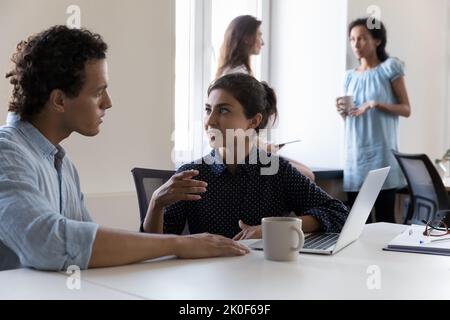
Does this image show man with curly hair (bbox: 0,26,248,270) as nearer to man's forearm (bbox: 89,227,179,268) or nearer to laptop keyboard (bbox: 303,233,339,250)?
man's forearm (bbox: 89,227,179,268)

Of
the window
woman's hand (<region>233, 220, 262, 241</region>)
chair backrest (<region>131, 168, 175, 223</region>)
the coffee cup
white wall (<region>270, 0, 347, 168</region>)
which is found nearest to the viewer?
woman's hand (<region>233, 220, 262, 241</region>)

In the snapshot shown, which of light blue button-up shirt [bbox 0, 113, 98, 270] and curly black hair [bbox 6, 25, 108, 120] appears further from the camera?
curly black hair [bbox 6, 25, 108, 120]

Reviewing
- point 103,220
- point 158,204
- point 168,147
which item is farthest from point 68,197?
point 168,147

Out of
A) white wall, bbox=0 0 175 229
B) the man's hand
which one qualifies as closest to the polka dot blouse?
the man's hand

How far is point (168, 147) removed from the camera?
2715 millimetres

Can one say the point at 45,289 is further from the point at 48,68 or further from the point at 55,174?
the point at 48,68

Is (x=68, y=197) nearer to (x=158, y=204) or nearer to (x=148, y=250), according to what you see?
(x=158, y=204)

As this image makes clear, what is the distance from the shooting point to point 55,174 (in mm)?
1298

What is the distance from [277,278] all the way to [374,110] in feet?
8.61

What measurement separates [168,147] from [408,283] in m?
1.80

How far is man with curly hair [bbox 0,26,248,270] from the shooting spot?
3.40 feet

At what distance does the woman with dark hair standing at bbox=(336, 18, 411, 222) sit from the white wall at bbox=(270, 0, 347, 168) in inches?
5.2

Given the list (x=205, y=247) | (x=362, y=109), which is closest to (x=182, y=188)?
(x=205, y=247)
